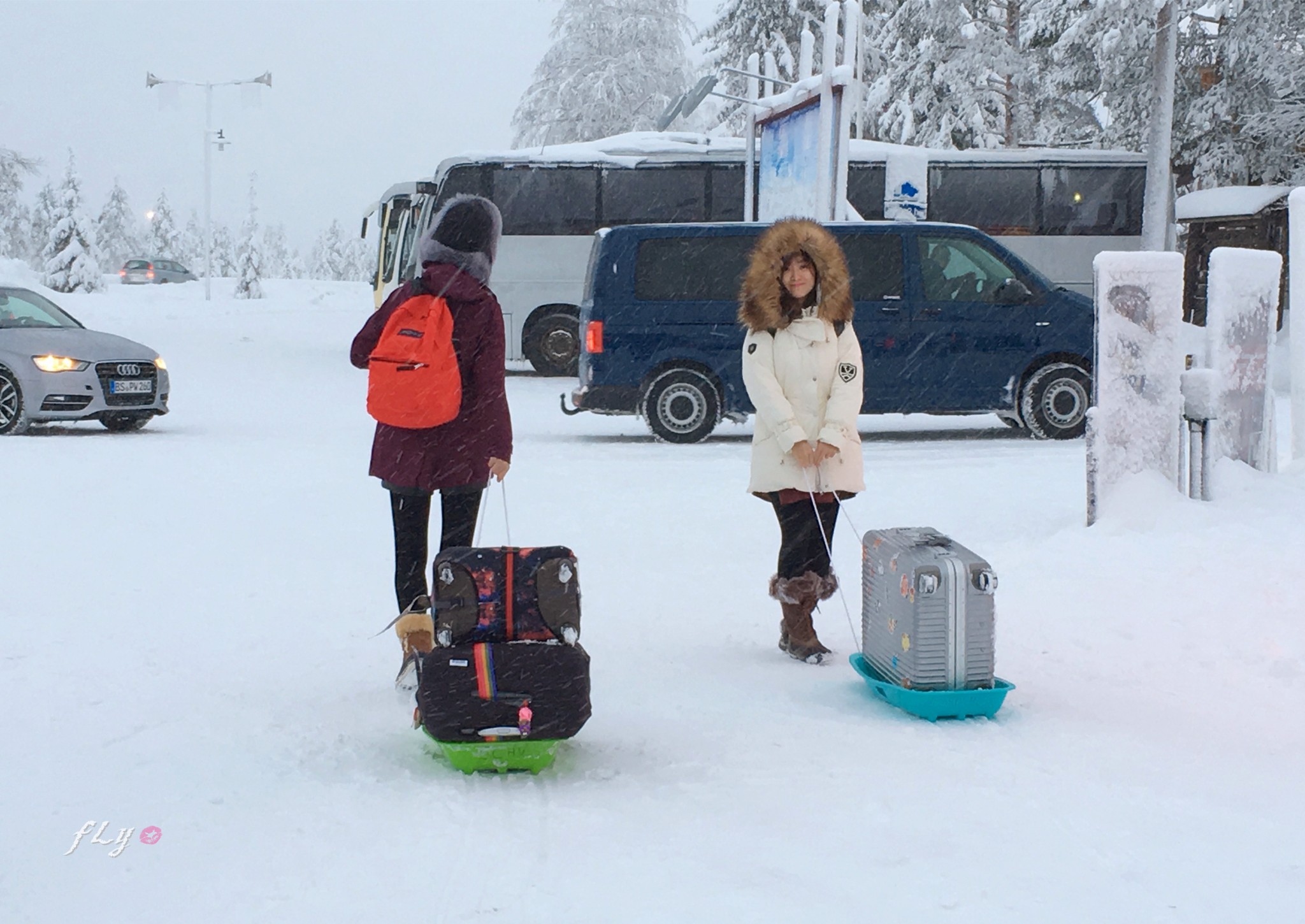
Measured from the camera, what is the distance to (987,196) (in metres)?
23.1

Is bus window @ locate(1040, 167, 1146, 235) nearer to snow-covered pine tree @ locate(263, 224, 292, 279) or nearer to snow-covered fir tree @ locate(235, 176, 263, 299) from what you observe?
snow-covered fir tree @ locate(235, 176, 263, 299)

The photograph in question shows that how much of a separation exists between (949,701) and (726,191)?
1927cm

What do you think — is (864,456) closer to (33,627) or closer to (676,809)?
(33,627)

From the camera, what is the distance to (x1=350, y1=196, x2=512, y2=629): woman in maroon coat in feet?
15.6

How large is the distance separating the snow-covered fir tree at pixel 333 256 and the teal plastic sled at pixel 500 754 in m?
151

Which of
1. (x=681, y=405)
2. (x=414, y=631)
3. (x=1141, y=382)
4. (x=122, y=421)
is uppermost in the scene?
(x=1141, y=382)

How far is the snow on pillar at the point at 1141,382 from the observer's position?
8.02 metres

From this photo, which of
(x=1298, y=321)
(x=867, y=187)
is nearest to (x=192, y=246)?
(x=867, y=187)

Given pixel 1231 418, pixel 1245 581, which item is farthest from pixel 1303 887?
Answer: pixel 1231 418

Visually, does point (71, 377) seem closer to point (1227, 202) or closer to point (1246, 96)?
point (1227, 202)

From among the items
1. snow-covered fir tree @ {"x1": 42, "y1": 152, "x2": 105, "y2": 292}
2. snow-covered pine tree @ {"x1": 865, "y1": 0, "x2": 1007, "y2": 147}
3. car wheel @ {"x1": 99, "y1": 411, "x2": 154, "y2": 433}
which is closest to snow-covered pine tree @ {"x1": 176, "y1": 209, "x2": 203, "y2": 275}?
snow-covered fir tree @ {"x1": 42, "y1": 152, "x2": 105, "y2": 292}

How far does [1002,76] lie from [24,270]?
2501 cm

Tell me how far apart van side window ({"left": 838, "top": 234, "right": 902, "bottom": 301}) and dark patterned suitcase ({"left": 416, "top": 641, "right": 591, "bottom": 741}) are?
9902mm

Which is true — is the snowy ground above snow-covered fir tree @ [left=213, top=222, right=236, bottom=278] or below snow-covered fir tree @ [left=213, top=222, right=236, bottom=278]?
below
